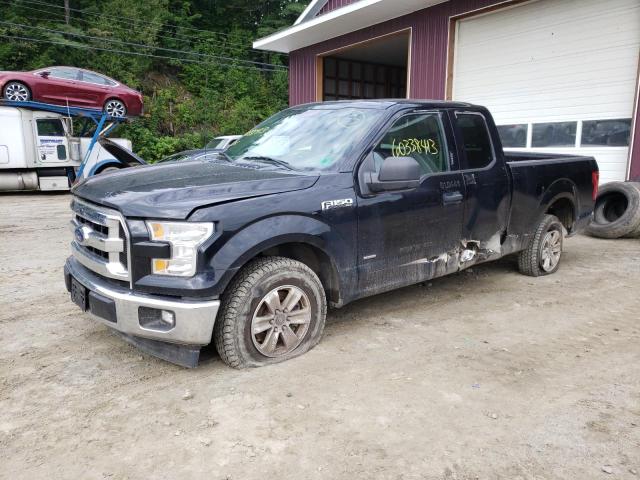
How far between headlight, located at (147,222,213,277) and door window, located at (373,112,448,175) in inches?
59.3

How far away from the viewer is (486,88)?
37.9ft

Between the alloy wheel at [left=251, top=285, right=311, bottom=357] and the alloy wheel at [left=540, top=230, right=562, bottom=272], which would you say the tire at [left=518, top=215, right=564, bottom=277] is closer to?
the alloy wheel at [left=540, top=230, right=562, bottom=272]

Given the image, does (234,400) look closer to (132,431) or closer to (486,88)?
(132,431)

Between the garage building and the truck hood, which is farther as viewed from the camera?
the garage building

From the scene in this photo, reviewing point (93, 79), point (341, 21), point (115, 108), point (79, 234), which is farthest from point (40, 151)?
point (79, 234)

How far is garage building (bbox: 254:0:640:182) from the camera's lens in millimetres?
9203

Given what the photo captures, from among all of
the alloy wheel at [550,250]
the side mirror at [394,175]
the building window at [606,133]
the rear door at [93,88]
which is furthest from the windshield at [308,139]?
the rear door at [93,88]

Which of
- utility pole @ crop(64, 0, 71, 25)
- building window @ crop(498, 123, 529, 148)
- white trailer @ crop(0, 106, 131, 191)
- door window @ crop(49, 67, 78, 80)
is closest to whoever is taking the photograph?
building window @ crop(498, 123, 529, 148)

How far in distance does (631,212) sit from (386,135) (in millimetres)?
5816

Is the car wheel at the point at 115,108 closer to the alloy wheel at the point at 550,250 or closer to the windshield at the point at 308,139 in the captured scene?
the windshield at the point at 308,139

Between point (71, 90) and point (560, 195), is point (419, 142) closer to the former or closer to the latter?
point (560, 195)

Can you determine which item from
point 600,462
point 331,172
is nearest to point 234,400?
point 331,172

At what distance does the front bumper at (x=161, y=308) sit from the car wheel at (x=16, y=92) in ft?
42.9

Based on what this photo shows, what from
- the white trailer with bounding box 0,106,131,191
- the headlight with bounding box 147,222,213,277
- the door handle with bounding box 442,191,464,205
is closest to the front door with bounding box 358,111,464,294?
the door handle with bounding box 442,191,464,205
